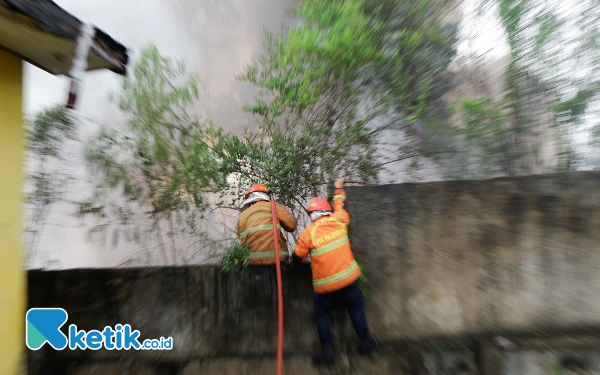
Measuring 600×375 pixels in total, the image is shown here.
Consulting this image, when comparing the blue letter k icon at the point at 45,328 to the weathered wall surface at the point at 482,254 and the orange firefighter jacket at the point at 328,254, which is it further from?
the weathered wall surface at the point at 482,254

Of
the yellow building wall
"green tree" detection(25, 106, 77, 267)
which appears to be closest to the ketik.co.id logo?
the yellow building wall

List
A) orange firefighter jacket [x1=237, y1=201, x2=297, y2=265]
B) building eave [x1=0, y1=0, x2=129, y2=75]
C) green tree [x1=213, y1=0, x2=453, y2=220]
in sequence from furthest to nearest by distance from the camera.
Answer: green tree [x1=213, y1=0, x2=453, y2=220], orange firefighter jacket [x1=237, y1=201, x2=297, y2=265], building eave [x1=0, y1=0, x2=129, y2=75]

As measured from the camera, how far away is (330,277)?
2598 millimetres

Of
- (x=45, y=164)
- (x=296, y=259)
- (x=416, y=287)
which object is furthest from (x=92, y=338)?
(x=416, y=287)

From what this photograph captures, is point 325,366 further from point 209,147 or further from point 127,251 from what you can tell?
point 127,251

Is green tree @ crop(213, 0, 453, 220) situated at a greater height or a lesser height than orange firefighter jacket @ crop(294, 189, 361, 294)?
greater

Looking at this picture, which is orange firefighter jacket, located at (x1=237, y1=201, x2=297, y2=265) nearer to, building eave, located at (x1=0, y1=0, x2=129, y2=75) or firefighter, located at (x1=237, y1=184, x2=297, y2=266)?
firefighter, located at (x1=237, y1=184, x2=297, y2=266)

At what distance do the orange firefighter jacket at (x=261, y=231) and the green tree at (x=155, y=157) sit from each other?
1039 millimetres

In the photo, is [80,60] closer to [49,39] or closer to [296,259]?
[49,39]

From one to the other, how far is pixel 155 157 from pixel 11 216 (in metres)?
1.66

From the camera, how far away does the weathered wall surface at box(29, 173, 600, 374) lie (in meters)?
2.69

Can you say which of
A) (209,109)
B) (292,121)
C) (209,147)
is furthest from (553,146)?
(209,109)

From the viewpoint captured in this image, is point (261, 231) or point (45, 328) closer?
point (45, 328)

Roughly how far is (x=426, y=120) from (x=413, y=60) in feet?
2.54
